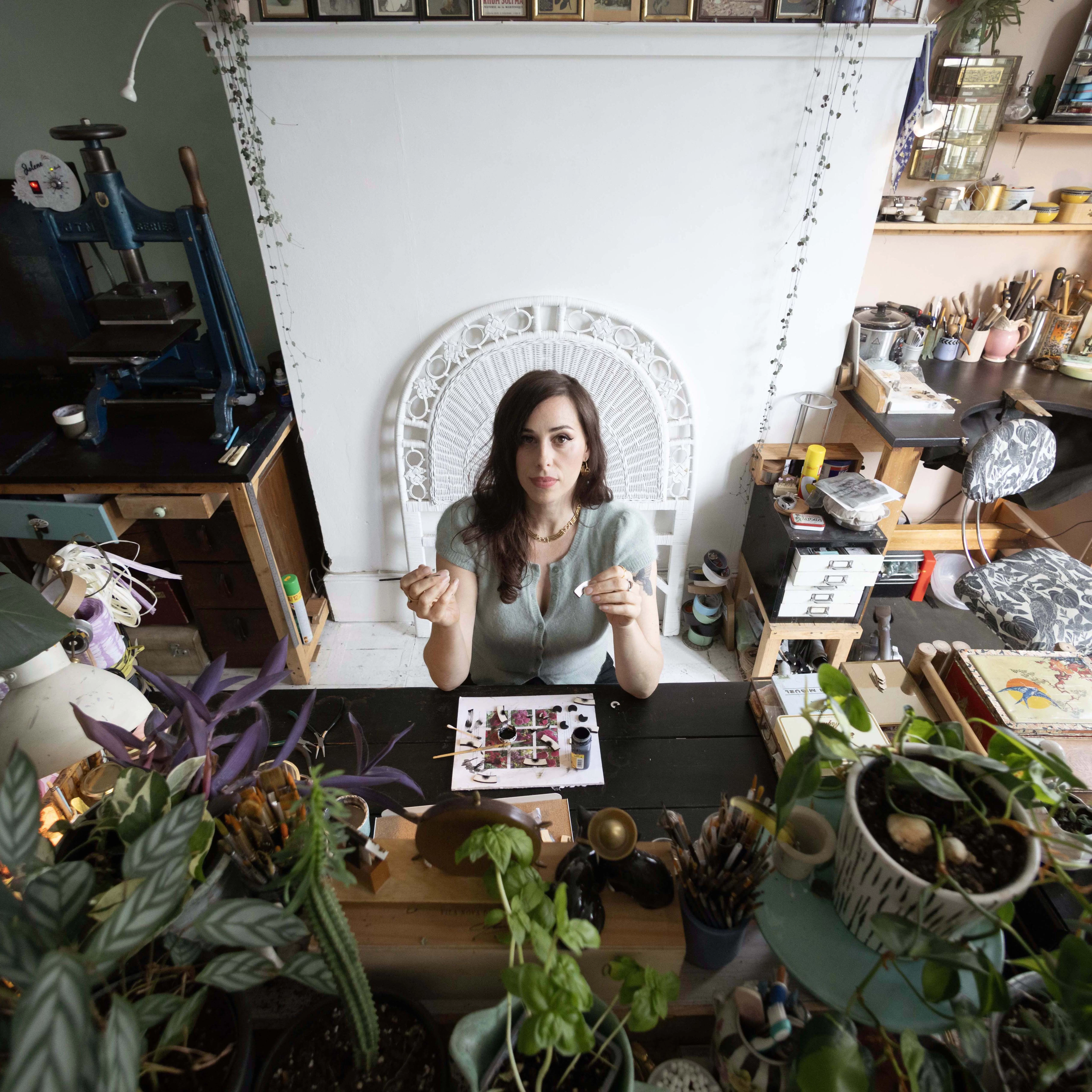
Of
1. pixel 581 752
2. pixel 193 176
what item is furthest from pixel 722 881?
pixel 193 176

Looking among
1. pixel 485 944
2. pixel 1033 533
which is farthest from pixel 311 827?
pixel 1033 533

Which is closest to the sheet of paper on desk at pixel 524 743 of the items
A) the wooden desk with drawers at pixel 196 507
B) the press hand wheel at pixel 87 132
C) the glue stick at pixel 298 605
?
the wooden desk with drawers at pixel 196 507

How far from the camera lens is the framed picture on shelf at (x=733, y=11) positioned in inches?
77.1

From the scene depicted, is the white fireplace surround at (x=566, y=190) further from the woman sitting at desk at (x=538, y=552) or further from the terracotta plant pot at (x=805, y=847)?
the terracotta plant pot at (x=805, y=847)

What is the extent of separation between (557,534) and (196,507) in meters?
1.24

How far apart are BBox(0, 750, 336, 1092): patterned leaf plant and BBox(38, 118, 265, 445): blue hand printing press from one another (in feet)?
6.40

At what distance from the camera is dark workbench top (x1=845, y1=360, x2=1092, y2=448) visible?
2.23m

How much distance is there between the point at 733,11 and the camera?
1.97 meters

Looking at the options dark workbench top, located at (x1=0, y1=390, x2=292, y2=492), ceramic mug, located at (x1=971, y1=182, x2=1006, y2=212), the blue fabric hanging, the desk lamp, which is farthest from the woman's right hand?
ceramic mug, located at (x1=971, y1=182, x2=1006, y2=212)

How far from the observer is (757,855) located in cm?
71

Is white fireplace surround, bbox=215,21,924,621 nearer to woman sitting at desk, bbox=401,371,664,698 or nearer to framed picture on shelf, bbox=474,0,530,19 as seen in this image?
framed picture on shelf, bbox=474,0,530,19

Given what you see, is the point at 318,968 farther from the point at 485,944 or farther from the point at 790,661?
the point at 790,661

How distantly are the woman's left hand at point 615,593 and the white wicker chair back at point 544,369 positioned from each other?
1151 mm

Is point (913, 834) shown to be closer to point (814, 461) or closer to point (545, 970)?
point (545, 970)
